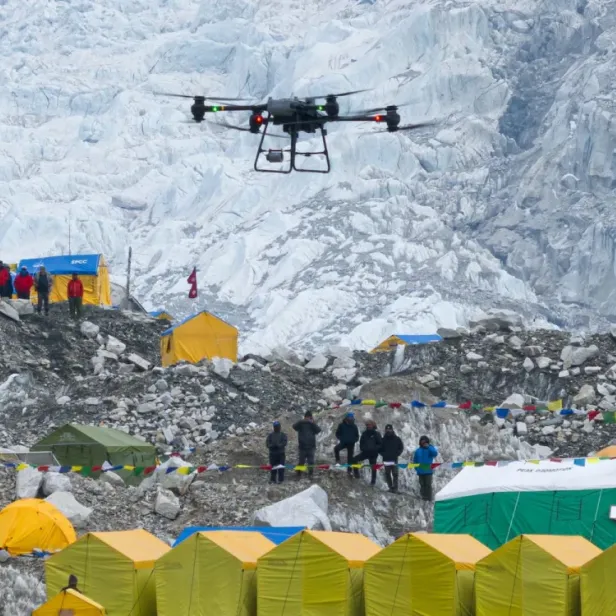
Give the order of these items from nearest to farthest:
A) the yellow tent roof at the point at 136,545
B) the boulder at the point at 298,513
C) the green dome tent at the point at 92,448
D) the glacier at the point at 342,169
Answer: the yellow tent roof at the point at 136,545, the boulder at the point at 298,513, the green dome tent at the point at 92,448, the glacier at the point at 342,169

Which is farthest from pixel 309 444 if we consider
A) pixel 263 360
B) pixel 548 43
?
pixel 548 43

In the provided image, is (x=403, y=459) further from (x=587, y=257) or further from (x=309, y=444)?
(x=587, y=257)

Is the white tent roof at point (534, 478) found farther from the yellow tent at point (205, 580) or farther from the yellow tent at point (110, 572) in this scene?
the yellow tent at point (110, 572)

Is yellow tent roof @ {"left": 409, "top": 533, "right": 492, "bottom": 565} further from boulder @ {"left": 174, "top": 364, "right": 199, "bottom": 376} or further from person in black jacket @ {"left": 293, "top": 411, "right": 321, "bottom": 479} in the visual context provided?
boulder @ {"left": 174, "top": 364, "right": 199, "bottom": 376}

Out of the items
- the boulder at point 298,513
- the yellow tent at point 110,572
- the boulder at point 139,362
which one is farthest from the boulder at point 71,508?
the boulder at point 139,362

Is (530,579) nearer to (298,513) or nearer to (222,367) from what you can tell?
(298,513)

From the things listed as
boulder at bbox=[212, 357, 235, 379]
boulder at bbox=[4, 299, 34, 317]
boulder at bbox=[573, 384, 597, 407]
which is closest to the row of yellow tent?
boulder at bbox=[573, 384, 597, 407]
